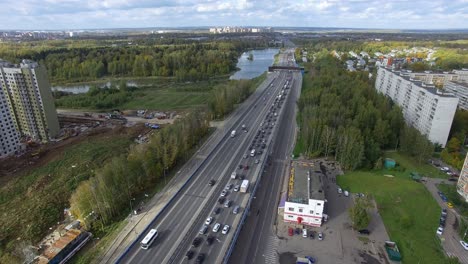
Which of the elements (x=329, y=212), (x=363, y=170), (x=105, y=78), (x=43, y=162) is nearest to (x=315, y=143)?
(x=363, y=170)

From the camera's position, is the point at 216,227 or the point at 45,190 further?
the point at 45,190

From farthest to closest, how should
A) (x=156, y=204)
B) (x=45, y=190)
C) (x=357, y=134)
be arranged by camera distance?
(x=357, y=134) < (x=45, y=190) < (x=156, y=204)

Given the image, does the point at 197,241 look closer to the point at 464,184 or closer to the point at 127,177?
the point at 127,177

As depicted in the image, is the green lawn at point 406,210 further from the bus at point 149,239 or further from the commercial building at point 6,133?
the commercial building at point 6,133

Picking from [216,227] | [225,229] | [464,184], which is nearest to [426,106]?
[464,184]

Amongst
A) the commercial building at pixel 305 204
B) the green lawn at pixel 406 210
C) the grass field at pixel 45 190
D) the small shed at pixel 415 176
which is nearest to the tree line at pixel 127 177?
the grass field at pixel 45 190

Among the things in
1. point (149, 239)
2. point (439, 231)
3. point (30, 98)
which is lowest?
point (439, 231)

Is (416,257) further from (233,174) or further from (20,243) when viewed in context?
(20,243)

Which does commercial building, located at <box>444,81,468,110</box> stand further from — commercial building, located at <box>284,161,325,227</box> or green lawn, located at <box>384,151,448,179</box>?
commercial building, located at <box>284,161,325,227</box>

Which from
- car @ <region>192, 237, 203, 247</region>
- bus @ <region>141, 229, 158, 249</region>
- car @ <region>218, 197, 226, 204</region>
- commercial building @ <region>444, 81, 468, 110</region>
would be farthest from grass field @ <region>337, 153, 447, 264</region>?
commercial building @ <region>444, 81, 468, 110</region>
